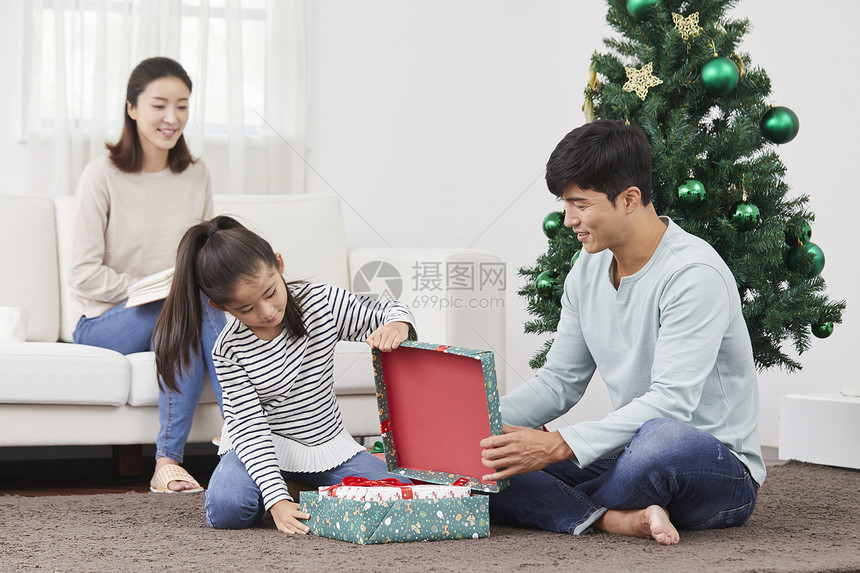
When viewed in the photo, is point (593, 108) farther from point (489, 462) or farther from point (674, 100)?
point (489, 462)

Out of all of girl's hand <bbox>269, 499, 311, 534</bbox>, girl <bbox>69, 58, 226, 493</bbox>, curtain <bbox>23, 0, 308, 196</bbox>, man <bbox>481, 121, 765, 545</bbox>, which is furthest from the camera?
curtain <bbox>23, 0, 308, 196</bbox>

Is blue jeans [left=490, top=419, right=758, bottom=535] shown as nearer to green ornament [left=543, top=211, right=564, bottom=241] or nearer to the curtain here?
green ornament [left=543, top=211, right=564, bottom=241]

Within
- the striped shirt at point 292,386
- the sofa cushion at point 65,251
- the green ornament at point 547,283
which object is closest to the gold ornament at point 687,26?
the green ornament at point 547,283

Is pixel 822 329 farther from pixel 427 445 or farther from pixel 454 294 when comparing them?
pixel 427 445

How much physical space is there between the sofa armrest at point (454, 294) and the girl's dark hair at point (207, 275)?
0.87 m

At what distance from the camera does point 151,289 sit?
2.18m

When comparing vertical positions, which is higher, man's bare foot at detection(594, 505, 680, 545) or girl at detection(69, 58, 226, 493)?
girl at detection(69, 58, 226, 493)

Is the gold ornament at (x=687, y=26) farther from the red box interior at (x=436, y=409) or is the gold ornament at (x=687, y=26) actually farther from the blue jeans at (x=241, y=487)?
the blue jeans at (x=241, y=487)

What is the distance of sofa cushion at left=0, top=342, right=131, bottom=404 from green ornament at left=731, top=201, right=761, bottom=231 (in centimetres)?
143

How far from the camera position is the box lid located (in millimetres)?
1394

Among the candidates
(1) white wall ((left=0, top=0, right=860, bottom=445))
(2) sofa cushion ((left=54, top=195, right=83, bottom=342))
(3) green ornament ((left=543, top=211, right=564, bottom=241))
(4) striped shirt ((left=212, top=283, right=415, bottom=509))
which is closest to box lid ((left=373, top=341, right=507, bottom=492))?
(4) striped shirt ((left=212, top=283, right=415, bottom=509))

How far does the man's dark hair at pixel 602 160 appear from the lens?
141 centimetres

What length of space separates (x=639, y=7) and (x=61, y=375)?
1.55 m

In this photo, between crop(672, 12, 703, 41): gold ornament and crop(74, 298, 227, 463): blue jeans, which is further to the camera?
crop(74, 298, 227, 463): blue jeans
